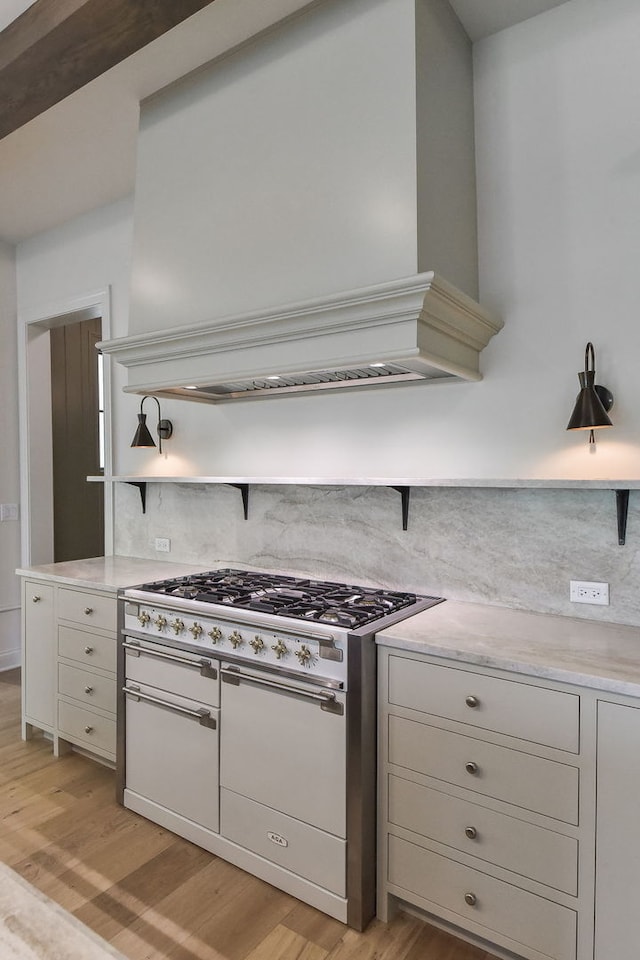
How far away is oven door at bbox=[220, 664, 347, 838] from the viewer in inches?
72.8

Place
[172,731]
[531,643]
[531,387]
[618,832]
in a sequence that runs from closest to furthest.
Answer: [618,832]
[531,643]
[531,387]
[172,731]

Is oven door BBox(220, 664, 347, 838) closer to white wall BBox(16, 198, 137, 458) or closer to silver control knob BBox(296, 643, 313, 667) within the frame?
silver control knob BBox(296, 643, 313, 667)

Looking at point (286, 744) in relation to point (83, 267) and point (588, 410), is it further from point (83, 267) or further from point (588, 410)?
point (83, 267)

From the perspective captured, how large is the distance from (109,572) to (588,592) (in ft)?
7.15

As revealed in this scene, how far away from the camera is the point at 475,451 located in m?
2.29

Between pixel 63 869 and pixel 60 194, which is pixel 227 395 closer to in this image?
pixel 60 194

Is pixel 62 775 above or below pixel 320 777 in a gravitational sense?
below

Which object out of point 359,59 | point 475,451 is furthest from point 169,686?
point 359,59

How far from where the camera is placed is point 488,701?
1658mm

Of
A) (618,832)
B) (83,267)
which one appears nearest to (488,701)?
(618,832)

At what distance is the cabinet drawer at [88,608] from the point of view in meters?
2.66

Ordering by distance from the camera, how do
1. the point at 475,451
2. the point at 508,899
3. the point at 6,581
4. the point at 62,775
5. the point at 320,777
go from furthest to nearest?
the point at 6,581
the point at 62,775
the point at 475,451
the point at 320,777
the point at 508,899

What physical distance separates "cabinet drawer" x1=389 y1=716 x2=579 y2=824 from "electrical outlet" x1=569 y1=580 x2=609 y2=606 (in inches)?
25.6

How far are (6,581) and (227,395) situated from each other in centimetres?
242
